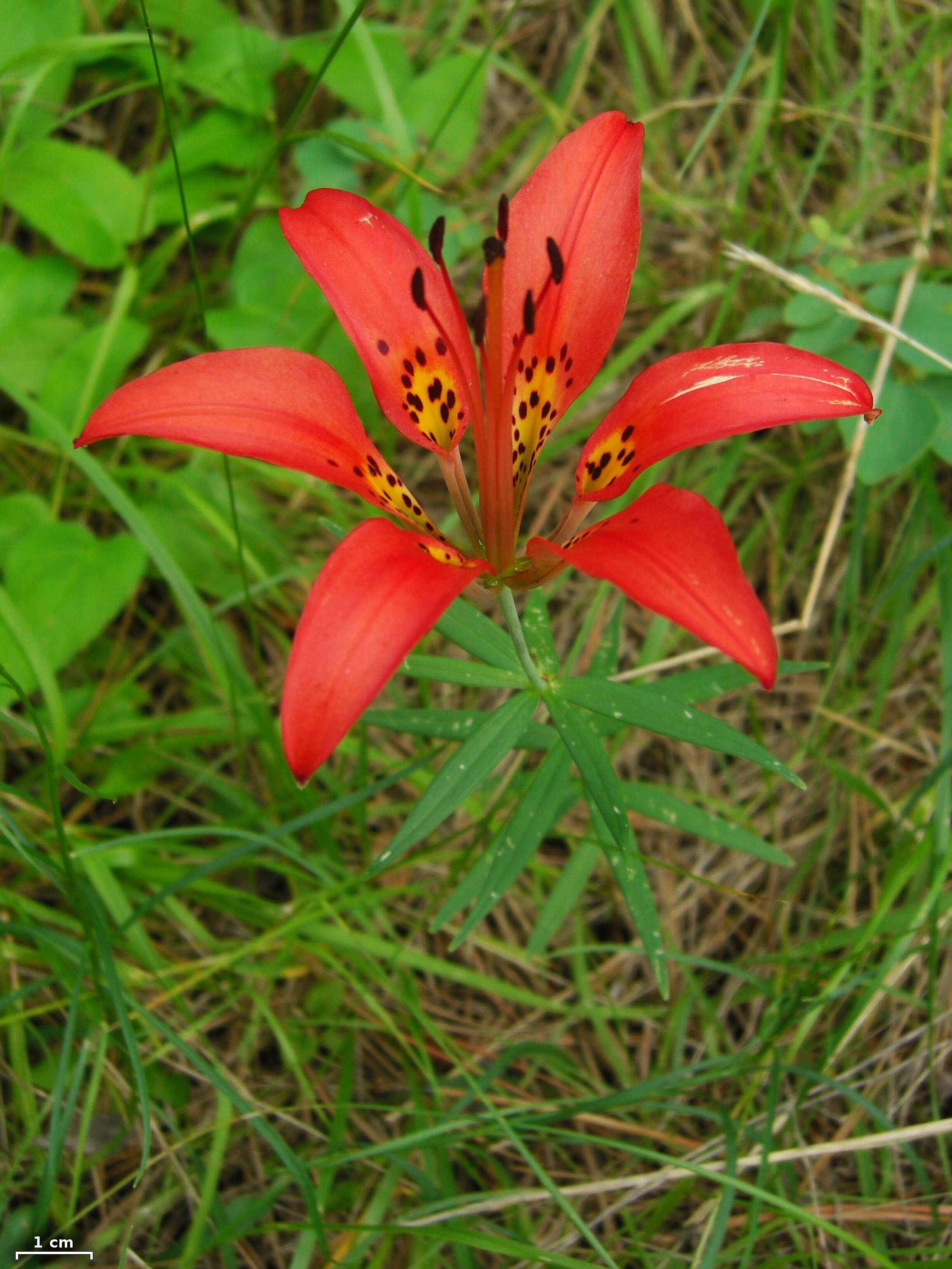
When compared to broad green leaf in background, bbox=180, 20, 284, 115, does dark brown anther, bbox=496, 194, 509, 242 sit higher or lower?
lower

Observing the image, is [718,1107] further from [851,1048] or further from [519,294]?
[519,294]

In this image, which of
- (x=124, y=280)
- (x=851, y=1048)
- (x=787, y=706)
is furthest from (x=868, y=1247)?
(x=124, y=280)

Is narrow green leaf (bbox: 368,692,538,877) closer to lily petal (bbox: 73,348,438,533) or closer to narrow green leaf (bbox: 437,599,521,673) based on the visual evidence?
narrow green leaf (bbox: 437,599,521,673)

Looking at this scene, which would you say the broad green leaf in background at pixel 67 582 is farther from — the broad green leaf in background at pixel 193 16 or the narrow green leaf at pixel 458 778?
the broad green leaf in background at pixel 193 16

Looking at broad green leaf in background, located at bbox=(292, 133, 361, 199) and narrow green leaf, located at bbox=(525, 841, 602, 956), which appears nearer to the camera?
narrow green leaf, located at bbox=(525, 841, 602, 956)

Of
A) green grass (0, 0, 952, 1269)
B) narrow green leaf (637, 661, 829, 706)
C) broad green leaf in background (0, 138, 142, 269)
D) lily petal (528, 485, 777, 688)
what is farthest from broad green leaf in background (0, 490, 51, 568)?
lily petal (528, 485, 777, 688)

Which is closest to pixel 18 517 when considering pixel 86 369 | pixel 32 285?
pixel 86 369
